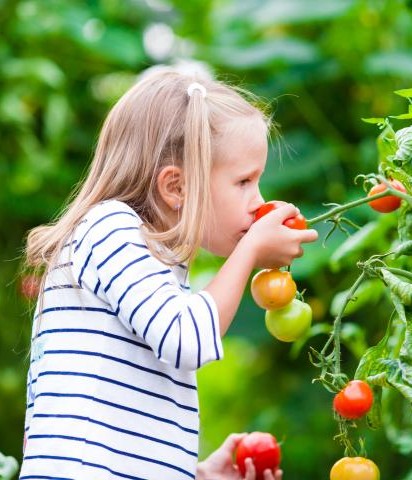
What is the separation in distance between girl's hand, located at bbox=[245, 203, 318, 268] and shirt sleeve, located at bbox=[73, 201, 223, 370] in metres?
0.10

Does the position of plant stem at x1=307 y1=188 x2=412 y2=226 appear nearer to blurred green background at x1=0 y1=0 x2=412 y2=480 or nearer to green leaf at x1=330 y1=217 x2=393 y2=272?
green leaf at x1=330 y1=217 x2=393 y2=272

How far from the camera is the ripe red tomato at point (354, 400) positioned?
1.45m

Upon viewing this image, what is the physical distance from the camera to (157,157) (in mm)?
1704

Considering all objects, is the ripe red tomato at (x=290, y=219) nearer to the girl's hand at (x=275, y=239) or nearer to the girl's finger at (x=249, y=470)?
the girl's hand at (x=275, y=239)

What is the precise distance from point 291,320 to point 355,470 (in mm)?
229

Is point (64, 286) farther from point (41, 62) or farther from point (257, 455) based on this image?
point (41, 62)

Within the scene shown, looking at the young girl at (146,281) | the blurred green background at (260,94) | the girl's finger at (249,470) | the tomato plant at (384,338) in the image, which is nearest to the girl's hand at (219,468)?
the girl's finger at (249,470)

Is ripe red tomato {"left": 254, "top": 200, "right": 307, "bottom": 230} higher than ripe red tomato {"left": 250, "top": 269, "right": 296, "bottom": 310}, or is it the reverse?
ripe red tomato {"left": 254, "top": 200, "right": 307, "bottom": 230}

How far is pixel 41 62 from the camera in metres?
3.88

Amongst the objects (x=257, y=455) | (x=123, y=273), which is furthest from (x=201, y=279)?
(x=123, y=273)

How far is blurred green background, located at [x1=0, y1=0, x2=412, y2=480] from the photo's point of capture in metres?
3.58

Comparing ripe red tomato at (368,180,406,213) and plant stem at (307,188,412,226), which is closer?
plant stem at (307,188,412,226)

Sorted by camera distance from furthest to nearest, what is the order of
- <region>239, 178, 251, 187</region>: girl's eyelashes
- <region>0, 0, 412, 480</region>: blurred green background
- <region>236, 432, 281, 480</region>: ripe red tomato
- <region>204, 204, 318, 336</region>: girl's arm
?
<region>0, 0, 412, 480</region>: blurred green background
<region>236, 432, 281, 480</region>: ripe red tomato
<region>239, 178, 251, 187</region>: girl's eyelashes
<region>204, 204, 318, 336</region>: girl's arm

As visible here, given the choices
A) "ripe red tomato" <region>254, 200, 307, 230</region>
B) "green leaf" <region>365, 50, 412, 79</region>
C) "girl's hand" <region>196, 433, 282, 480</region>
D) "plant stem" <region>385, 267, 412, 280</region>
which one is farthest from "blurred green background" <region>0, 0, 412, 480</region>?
"plant stem" <region>385, 267, 412, 280</region>
